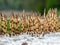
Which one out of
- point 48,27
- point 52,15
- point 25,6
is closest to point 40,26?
point 48,27

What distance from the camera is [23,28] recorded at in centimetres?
298

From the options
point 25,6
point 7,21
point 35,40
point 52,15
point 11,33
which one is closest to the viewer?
point 35,40

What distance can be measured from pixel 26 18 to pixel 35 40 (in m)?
0.76

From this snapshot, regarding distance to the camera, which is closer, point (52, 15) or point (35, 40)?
point (35, 40)

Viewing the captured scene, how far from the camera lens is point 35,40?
2.39 meters

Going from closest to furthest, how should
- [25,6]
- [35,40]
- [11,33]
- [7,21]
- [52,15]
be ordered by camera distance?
[35,40], [11,33], [7,21], [52,15], [25,6]

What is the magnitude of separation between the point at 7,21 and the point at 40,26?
435 mm

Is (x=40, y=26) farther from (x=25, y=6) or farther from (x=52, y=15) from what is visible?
(x=25, y=6)

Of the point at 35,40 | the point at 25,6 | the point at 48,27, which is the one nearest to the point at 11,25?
the point at 48,27

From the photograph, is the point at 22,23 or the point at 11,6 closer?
the point at 22,23

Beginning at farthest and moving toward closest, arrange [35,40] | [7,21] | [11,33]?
[7,21]
[11,33]
[35,40]

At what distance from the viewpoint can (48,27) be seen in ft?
10.3

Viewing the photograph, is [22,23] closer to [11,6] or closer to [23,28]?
[23,28]

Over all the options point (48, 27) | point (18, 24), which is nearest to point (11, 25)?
point (18, 24)
